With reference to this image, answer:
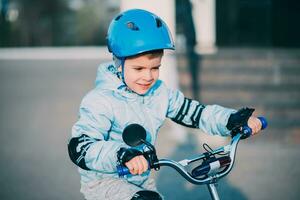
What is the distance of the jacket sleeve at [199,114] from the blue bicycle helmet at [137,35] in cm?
47

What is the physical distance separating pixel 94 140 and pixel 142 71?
1.50ft

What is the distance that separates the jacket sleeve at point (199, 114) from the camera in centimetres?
296

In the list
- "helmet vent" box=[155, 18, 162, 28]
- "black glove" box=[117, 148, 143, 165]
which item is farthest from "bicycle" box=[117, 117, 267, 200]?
"helmet vent" box=[155, 18, 162, 28]

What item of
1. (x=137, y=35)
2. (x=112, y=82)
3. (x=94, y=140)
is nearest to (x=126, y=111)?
(x=112, y=82)

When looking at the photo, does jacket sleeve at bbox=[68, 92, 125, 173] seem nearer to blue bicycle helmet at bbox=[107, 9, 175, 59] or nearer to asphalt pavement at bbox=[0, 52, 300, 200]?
blue bicycle helmet at bbox=[107, 9, 175, 59]

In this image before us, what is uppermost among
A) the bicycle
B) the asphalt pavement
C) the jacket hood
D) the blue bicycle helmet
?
the blue bicycle helmet

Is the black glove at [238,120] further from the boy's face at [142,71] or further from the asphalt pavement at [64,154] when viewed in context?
the asphalt pavement at [64,154]

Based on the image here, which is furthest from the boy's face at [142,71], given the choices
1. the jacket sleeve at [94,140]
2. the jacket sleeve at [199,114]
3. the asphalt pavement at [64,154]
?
the asphalt pavement at [64,154]

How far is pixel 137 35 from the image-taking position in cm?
272

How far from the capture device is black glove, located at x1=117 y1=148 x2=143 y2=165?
7.44ft

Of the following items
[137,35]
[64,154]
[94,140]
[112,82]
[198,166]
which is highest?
[137,35]

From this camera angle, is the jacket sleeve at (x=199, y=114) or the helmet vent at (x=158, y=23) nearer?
the helmet vent at (x=158, y=23)

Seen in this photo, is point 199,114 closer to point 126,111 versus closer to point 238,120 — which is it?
point 238,120

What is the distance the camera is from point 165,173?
590 cm
